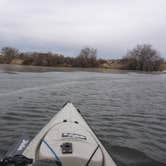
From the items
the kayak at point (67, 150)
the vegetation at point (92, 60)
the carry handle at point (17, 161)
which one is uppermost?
the vegetation at point (92, 60)

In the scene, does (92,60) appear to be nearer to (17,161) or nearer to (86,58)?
(86,58)

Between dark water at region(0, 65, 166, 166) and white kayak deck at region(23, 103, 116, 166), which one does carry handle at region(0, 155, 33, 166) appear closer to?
white kayak deck at region(23, 103, 116, 166)

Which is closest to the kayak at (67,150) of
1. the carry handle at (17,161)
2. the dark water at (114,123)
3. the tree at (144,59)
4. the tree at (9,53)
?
the carry handle at (17,161)

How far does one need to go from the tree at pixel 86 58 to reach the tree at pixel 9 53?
20547mm

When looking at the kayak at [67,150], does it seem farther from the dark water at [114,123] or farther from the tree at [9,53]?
the tree at [9,53]

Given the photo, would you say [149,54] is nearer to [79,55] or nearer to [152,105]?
[79,55]

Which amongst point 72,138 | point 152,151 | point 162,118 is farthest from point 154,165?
point 162,118

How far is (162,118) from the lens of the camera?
10781 millimetres

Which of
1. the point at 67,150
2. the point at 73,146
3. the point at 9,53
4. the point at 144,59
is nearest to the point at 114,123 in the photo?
the point at 73,146

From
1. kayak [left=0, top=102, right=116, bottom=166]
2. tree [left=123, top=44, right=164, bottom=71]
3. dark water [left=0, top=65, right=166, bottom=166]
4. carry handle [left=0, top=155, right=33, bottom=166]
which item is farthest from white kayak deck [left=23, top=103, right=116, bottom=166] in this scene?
tree [left=123, top=44, right=164, bottom=71]

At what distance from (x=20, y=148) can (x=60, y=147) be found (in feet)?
3.31

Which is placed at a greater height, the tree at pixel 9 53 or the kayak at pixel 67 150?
the tree at pixel 9 53

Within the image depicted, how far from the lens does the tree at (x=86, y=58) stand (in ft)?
269

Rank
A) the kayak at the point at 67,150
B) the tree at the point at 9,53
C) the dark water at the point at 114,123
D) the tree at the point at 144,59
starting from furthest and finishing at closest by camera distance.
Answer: the tree at the point at 9,53 < the tree at the point at 144,59 < the dark water at the point at 114,123 < the kayak at the point at 67,150
